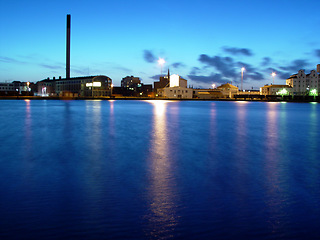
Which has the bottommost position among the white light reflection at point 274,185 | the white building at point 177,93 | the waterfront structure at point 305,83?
the white light reflection at point 274,185

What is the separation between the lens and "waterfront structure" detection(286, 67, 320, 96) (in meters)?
125

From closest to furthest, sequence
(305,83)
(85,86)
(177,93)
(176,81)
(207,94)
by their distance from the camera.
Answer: (85,86)
(176,81)
(177,93)
(305,83)
(207,94)

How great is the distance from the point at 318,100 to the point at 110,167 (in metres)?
122

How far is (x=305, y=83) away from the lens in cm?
12638

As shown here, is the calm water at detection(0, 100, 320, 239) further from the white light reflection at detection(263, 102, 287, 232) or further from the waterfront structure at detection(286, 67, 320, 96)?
the waterfront structure at detection(286, 67, 320, 96)

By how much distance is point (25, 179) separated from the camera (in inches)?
291

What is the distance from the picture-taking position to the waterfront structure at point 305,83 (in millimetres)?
125188

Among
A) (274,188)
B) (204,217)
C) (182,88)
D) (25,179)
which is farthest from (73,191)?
(182,88)

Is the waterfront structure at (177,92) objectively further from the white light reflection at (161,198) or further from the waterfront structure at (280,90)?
the white light reflection at (161,198)

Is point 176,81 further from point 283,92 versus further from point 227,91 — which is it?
point 283,92

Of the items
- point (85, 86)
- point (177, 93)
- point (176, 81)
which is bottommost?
point (177, 93)

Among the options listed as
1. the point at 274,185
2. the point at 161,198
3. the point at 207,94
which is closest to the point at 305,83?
the point at 207,94

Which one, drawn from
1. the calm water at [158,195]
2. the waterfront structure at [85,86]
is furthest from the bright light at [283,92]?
the calm water at [158,195]

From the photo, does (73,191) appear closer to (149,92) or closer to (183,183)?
A: (183,183)
